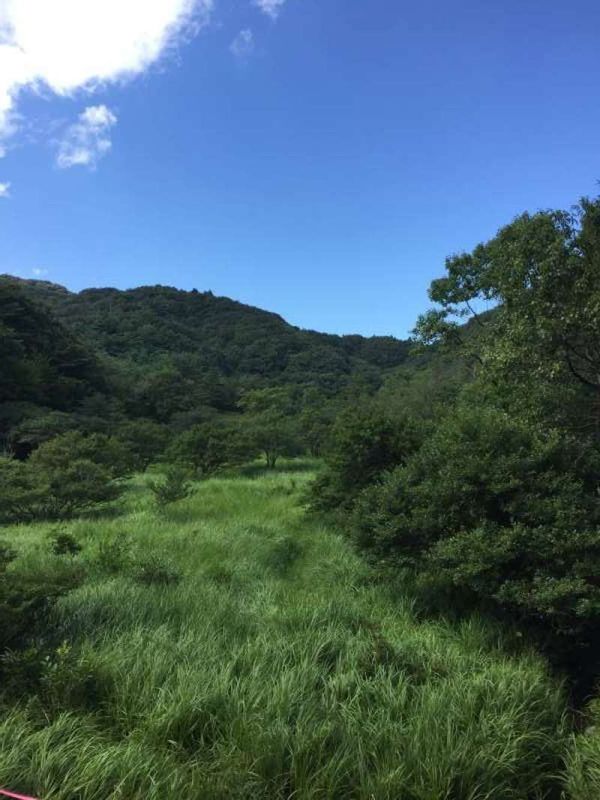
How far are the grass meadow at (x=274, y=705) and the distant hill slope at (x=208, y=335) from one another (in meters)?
58.1

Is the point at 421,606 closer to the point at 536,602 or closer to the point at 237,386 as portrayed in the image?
the point at 536,602

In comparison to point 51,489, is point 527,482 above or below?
above

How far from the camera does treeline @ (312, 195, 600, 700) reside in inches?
216

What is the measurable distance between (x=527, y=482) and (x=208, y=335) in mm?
73625

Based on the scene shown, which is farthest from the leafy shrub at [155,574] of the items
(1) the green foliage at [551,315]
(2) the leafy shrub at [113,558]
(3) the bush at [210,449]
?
(3) the bush at [210,449]

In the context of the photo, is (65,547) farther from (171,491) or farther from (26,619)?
(171,491)

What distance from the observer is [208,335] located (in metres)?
77.6

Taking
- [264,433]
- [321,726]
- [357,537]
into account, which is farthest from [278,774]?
[264,433]

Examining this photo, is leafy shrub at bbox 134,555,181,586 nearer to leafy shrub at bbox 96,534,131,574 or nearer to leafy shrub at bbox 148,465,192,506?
leafy shrub at bbox 96,534,131,574

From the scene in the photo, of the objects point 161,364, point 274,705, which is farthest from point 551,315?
point 161,364

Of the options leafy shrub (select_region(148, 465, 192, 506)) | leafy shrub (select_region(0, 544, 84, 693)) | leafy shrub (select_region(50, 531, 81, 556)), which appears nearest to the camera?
leafy shrub (select_region(0, 544, 84, 693))

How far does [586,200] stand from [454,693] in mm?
6711

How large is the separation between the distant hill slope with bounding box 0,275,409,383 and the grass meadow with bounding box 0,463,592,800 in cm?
5814

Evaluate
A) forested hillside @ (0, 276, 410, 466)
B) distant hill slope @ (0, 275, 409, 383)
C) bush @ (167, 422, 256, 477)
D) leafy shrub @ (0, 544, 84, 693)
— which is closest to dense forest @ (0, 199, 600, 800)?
leafy shrub @ (0, 544, 84, 693)
